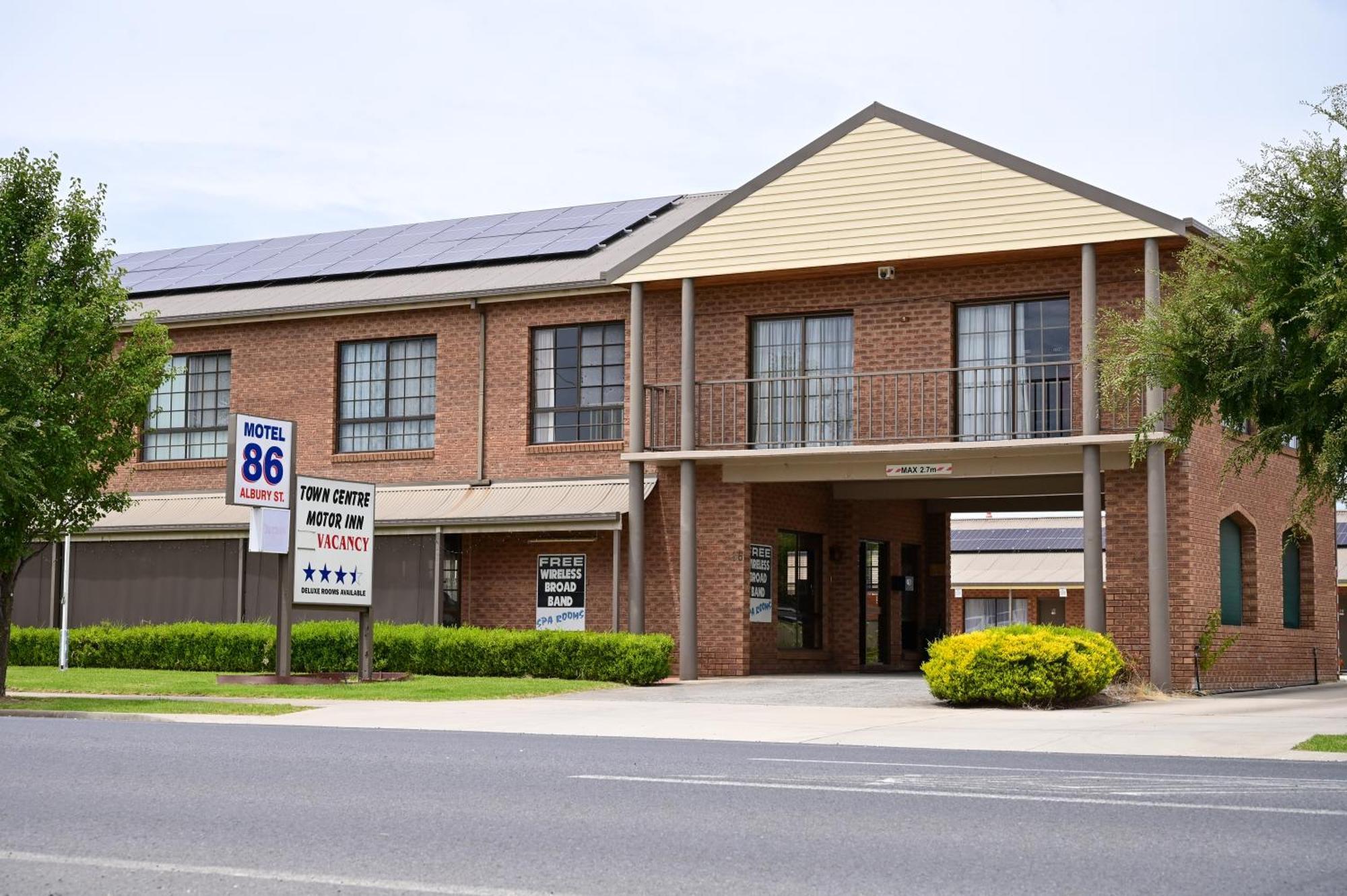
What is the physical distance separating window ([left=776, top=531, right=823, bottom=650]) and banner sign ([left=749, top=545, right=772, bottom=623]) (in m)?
0.37

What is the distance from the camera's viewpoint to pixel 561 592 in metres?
26.8

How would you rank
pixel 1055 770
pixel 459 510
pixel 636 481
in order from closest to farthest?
pixel 1055 770 < pixel 636 481 < pixel 459 510

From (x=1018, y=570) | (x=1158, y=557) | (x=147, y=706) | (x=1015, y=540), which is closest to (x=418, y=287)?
(x=147, y=706)

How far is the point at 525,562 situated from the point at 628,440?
2944mm

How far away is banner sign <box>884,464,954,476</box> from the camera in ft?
77.5

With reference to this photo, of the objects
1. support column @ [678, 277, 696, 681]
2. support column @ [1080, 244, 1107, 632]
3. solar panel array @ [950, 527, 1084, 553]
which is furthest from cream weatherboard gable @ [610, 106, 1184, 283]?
solar panel array @ [950, 527, 1084, 553]

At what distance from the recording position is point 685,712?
58.4ft

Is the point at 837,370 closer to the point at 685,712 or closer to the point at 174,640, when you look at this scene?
the point at 685,712

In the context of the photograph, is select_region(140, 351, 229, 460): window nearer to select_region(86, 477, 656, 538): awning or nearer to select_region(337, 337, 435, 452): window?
select_region(86, 477, 656, 538): awning

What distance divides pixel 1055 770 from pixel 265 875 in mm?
6162

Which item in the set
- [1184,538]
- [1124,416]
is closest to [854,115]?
[1124,416]

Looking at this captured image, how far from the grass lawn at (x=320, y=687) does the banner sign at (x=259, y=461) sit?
8.08ft

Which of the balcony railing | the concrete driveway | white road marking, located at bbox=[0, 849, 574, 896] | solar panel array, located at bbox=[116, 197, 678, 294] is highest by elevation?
solar panel array, located at bbox=[116, 197, 678, 294]

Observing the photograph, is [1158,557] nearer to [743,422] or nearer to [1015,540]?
[743,422]
